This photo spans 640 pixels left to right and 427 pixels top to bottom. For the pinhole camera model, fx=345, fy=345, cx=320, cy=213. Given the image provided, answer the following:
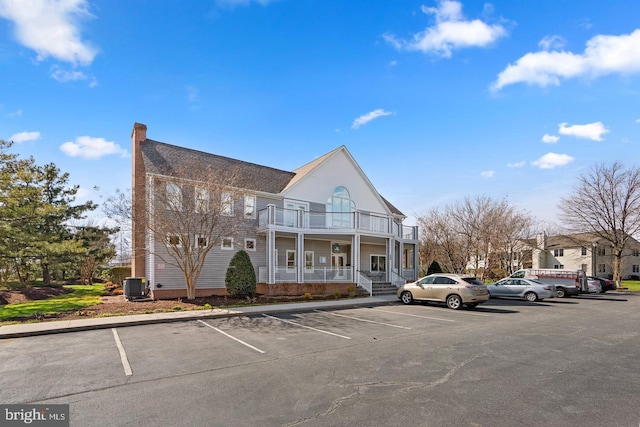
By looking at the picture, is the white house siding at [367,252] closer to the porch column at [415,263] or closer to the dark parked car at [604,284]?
the porch column at [415,263]

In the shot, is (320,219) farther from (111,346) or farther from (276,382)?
(276,382)

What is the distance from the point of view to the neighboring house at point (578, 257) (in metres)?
48.9

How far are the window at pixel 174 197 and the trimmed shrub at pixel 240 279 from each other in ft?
12.7

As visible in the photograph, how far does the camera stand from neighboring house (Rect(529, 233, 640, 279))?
4888 cm

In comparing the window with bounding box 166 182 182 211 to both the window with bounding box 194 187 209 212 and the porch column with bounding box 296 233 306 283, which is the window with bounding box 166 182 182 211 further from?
the porch column with bounding box 296 233 306 283

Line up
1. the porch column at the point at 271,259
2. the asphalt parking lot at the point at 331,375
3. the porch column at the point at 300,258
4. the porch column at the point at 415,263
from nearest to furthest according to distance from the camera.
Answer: the asphalt parking lot at the point at 331,375 < the porch column at the point at 271,259 < the porch column at the point at 300,258 < the porch column at the point at 415,263

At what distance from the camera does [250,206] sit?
848 inches

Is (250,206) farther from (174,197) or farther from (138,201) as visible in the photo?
(138,201)

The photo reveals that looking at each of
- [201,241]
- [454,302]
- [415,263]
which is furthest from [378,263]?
[201,241]

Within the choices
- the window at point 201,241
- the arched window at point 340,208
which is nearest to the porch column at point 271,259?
the window at point 201,241

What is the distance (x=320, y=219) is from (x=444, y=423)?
19.2 metres

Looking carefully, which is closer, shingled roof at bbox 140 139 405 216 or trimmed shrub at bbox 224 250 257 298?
trimmed shrub at bbox 224 250 257 298

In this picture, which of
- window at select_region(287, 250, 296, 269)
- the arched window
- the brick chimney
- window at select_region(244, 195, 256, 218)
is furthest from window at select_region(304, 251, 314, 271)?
the brick chimney

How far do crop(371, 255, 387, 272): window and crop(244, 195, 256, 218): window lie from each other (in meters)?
10.5
